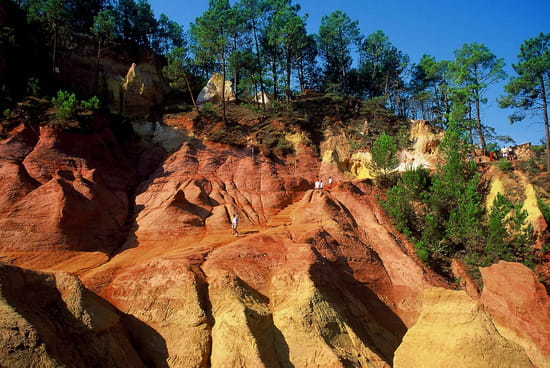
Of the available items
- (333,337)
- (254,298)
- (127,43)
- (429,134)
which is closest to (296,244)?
Answer: (254,298)

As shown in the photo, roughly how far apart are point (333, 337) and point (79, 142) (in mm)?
18377

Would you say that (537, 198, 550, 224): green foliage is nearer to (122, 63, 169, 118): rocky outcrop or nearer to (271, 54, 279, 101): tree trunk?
(271, 54, 279, 101): tree trunk

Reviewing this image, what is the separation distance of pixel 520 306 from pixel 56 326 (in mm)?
17526

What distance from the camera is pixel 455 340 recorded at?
35.9 feet

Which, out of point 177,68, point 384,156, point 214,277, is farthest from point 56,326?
point 177,68

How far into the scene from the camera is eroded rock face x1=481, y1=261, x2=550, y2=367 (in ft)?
47.1

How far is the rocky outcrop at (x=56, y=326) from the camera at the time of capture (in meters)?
7.47

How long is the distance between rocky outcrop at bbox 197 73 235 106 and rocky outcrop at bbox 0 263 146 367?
27.0 m

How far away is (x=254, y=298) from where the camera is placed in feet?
44.0

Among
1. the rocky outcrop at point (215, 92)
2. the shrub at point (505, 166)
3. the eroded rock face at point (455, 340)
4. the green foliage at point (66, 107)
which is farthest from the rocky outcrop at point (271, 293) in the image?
the rocky outcrop at point (215, 92)

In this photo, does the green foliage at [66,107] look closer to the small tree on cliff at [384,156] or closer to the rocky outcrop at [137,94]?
the rocky outcrop at [137,94]

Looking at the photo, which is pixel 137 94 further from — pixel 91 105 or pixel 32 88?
pixel 32 88

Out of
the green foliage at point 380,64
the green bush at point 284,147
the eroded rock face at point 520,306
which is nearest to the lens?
the eroded rock face at point 520,306

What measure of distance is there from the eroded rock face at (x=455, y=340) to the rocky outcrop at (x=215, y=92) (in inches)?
1113
